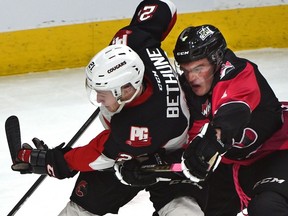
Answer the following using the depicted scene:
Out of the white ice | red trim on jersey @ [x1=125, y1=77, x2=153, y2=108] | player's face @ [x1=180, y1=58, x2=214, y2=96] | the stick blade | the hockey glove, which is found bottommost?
the white ice

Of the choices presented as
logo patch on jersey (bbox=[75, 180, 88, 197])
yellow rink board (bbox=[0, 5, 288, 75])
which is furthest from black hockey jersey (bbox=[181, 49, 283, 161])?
yellow rink board (bbox=[0, 5, 288, 75])

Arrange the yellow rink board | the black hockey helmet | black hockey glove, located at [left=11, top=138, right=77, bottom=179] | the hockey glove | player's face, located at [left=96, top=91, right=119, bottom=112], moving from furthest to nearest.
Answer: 1. the yellow rink board
2. black hockey glove, located at [left=11, top=138, right=77, bottom=179]
3. the black hockey helmet
4. player's face, located at [left=96, top=91, right=119, bottom=112]
5. the hockey glove

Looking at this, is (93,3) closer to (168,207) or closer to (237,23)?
(237,23)

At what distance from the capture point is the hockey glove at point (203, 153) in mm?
2197

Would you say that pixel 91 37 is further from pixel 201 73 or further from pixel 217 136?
pixel 217 136

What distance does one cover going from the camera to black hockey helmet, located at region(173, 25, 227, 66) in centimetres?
244

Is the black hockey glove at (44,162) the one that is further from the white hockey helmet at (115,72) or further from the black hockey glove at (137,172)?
the white hockey helmet at (115,72)

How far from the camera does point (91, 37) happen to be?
16.3ft

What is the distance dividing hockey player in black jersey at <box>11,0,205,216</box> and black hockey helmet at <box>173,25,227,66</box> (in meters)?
0.08

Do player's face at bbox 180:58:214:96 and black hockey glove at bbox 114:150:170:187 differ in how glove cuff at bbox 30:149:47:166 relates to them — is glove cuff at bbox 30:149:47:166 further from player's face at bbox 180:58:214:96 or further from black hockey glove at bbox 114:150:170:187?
player's face at bbox 180:58:214:96

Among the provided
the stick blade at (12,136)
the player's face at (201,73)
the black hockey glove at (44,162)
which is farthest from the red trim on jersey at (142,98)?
the stick blade at (12,136)

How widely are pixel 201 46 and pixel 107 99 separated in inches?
13.8

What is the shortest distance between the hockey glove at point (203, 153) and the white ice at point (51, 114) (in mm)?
879

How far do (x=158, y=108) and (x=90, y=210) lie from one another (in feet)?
1.52
